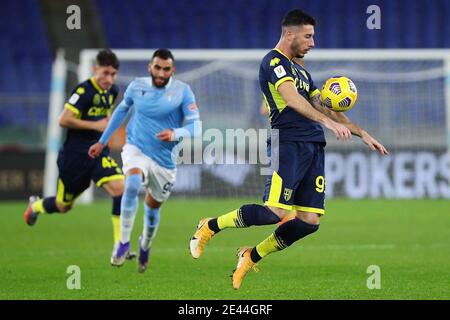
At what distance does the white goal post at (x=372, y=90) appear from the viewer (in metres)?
21.1

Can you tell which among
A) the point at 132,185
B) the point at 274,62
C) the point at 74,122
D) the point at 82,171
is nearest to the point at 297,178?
the point at 274,62

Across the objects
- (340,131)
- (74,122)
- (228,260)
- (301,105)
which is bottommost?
(228,260)

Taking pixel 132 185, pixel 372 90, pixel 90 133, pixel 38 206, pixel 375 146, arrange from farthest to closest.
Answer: pixel 372 90 < pixel 38 206 < pixel 90 133 < pixel 132 185 < pixel 375 146

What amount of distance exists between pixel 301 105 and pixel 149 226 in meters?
2.92

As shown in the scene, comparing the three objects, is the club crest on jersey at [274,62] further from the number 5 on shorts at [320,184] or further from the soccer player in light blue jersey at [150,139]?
the soccer player in light blue jersey at [150,139]

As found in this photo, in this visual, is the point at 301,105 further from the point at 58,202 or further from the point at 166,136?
→ the point at 58,202

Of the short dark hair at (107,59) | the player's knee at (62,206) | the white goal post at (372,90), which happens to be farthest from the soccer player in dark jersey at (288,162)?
the white goal post at (372,90)

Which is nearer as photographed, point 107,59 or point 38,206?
point 107,59

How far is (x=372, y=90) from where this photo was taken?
21.8m

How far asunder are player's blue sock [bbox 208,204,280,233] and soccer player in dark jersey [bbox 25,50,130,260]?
281cm

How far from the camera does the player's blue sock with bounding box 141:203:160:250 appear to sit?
31.6 feet

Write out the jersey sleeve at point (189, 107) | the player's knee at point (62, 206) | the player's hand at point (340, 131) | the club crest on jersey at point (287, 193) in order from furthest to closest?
1. the player's knee at point (62, 206)
2. the jersey sleeve at point (189, 107)
3. the club crest on jersey at point (287, 193)
4. the player's hand at point (340, 131)

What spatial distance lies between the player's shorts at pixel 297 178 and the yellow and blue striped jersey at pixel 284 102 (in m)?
0.08

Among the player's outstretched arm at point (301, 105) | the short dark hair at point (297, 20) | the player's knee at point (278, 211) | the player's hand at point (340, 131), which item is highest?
the short dark hair at point (297, 20)
